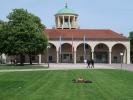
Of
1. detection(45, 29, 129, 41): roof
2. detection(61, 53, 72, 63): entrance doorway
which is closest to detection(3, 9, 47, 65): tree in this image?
detection(45, 29, 129, 41): roof

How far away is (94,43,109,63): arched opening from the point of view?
107 meters

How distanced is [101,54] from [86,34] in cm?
623

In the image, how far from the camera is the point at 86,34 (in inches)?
4158

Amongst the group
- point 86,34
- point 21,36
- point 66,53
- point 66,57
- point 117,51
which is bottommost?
point 66,57

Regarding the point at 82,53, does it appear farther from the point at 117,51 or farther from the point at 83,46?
the point at 117,51

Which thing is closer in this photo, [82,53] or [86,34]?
[86,34]

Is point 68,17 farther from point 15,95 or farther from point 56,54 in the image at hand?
point 15,95

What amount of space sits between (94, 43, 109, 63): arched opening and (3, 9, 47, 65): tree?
107 feet

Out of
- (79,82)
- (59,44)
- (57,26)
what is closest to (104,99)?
(79,82)

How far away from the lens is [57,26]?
375 feet

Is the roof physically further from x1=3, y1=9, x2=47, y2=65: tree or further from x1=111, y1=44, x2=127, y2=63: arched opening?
x1=3, y1=9, x2=47, y2=65: tree

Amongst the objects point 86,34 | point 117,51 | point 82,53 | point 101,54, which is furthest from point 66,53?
point 117,51

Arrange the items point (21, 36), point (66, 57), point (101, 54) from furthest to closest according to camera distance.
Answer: point (101, 54) < point (66, 57) < point (21, 36)

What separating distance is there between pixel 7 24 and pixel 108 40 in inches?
1350
